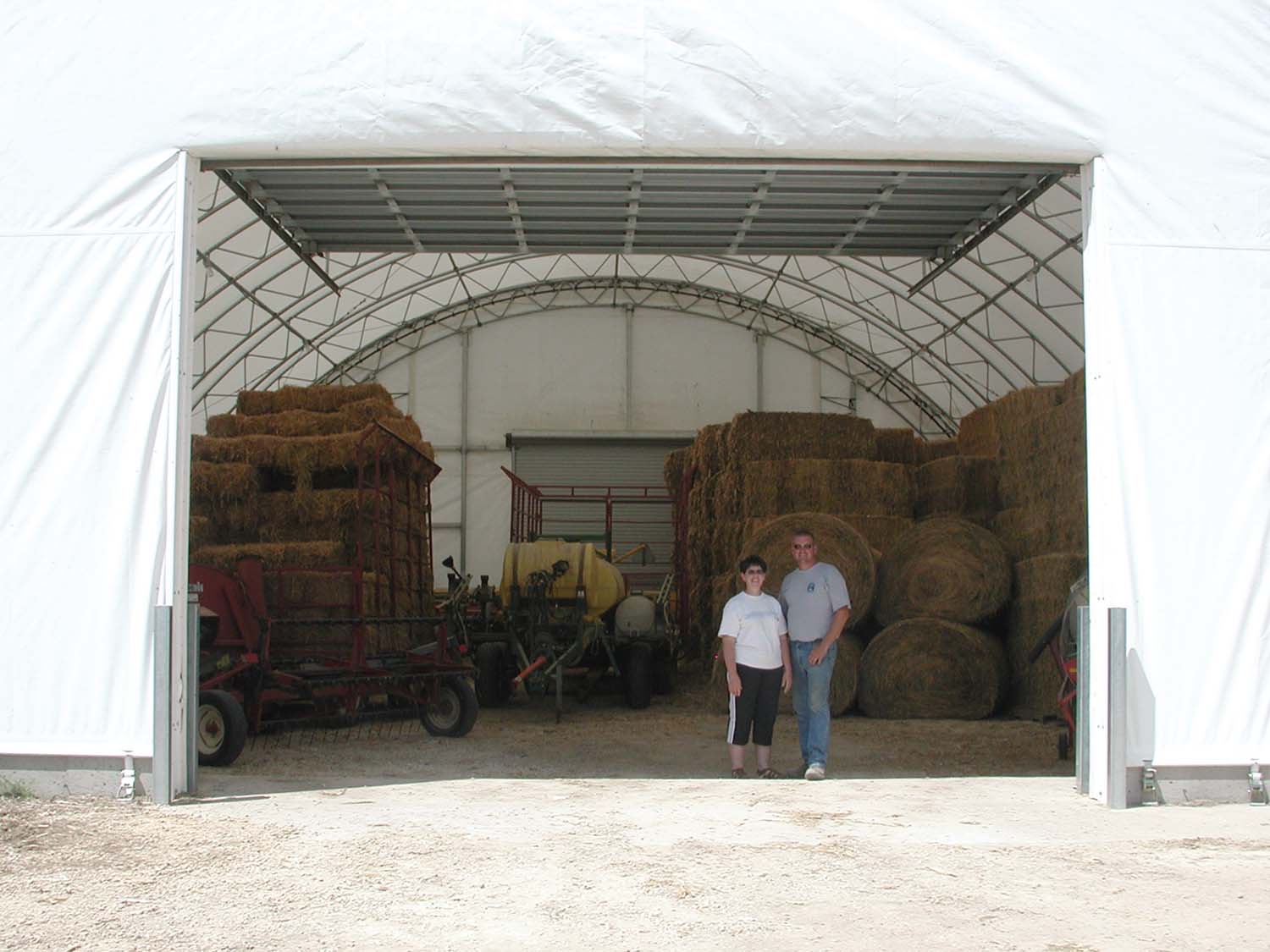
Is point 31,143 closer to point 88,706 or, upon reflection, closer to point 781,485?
point 88,706

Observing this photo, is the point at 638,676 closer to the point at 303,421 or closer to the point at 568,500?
the point at 303,421

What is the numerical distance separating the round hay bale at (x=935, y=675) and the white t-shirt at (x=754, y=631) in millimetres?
4452

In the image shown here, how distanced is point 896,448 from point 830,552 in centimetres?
375

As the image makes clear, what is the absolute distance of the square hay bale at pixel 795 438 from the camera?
15227 mm

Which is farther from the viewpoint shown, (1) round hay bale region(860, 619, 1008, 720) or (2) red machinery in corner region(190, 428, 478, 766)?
(1) round hay bale region(860, 619, 1008, 720)

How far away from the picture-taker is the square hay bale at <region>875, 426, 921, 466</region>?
16.4 meters

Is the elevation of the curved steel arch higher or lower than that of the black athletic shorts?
higher

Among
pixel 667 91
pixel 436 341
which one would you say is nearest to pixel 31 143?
pixel 667 91

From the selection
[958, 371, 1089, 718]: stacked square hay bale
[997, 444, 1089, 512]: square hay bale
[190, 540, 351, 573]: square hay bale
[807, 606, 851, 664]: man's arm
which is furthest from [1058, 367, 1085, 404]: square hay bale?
[190, 540, 351, 573]: square hay bale

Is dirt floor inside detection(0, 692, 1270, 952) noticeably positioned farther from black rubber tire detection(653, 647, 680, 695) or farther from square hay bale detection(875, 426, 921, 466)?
square hay bale detection(875, 426, 921, 466)

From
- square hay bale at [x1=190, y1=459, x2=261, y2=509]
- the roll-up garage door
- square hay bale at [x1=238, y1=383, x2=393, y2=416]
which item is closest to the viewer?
square hay bale at [x1=190, y1=459, x2=261, y2=509]

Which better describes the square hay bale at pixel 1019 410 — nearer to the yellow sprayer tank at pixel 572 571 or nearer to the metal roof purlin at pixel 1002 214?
the metal roof purlin at pixel 1002 214

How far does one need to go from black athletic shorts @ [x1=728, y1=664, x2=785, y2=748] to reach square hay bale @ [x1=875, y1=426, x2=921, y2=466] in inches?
320

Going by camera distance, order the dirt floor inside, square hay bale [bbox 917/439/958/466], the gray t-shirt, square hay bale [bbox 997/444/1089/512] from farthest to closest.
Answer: square hay bale [bbox 917/439/958/466] → square hay bale [bbox 997/444/1089/512] → the gray t-shirt → the dirt floor inside
